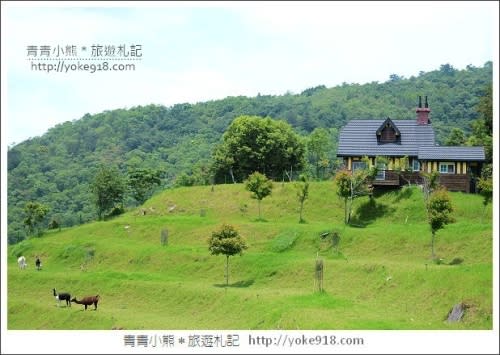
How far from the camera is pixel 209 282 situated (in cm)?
4522

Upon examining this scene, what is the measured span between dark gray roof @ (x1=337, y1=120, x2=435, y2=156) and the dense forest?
71.8 ft

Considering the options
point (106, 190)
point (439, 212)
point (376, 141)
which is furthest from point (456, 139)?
point (106, 190)

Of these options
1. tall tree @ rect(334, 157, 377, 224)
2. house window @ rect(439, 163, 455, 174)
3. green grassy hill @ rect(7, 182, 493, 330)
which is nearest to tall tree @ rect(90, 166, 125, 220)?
green grassy hill @ rect(7, 182, 493, 330)

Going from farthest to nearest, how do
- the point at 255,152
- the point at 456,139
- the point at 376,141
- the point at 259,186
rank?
the point at 456,139, the point at 255,152, the point at 376,141, the point at 259,186

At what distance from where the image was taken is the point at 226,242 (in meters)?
43.3

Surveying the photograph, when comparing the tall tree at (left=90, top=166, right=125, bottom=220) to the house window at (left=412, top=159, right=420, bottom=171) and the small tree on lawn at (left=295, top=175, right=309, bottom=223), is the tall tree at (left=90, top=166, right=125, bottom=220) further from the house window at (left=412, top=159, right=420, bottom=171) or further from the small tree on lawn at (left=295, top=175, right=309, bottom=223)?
the house window at (left=412, top=159, right=420, bottom=171)

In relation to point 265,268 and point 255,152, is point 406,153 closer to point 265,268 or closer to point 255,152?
point 265,268

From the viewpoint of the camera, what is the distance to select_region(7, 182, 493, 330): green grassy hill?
35281 mm

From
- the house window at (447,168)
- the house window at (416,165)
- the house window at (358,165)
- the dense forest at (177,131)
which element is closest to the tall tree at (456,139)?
the dense forest at (177,131)

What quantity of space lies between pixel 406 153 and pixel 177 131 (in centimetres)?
7163

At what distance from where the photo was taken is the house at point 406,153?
2151 inches

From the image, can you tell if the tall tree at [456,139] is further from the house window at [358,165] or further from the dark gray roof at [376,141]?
the house window at [358,165]

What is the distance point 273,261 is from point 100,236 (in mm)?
18575

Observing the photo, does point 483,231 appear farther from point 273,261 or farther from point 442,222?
point 273,261
